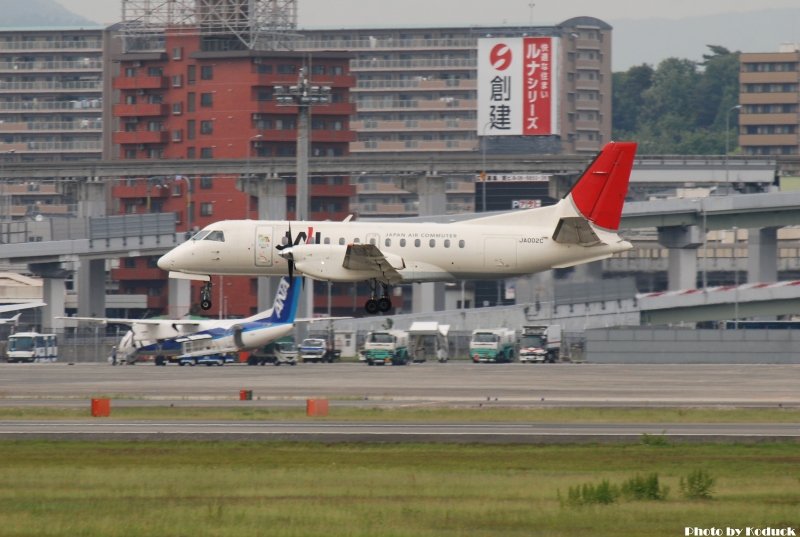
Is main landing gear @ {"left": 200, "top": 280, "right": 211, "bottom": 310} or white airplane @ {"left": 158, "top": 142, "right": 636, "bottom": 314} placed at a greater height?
white airplane @ {"left": 158, "top": 142, "right": 636, "bottom": 314}

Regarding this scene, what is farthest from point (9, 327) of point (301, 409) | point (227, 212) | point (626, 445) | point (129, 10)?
point (626, 445)

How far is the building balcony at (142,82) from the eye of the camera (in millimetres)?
180375

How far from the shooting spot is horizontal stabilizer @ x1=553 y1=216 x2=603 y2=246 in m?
64.3

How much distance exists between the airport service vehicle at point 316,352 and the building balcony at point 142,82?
68.9 metres

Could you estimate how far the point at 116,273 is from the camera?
184875 mm

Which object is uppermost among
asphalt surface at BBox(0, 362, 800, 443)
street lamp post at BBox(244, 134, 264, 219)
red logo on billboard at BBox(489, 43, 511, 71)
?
red logo on billboard at BBox(489, 43, 511, 71)

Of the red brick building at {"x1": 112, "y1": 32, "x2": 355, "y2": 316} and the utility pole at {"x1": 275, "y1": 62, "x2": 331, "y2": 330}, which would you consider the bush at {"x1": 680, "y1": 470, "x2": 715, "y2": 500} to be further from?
the red brick building at {"x1": 112, "y1": 32, "x2": 355, "y2": 316}

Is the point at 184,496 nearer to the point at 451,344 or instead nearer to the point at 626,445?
the point at 626,445

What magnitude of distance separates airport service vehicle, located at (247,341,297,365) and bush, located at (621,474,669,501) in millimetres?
76984

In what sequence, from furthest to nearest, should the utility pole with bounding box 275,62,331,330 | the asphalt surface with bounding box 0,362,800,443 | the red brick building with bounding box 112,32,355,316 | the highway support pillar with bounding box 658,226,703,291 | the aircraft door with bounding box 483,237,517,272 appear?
1. the red brick building with bounding box 112,32,355,316
2. the highway support pillar with bounding box 658,226,703,291
3. the utility pole with bounding box 275,62,331,330
4. the aircraft door with bounding box 483,237,517,272
5. the asphalt surface with bounding box 0,362,800,443

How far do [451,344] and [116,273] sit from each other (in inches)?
2779

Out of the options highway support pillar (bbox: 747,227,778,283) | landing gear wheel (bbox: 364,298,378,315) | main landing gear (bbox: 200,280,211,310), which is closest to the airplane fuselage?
main landing gear (bbox: 200,280,211,310)

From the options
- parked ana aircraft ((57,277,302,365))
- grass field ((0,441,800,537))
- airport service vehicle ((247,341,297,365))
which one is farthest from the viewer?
airport service vehicle ((247,341,297,365))

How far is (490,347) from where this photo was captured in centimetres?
11619
